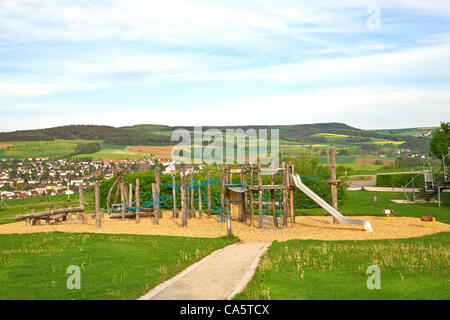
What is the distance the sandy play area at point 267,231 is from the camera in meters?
16.8

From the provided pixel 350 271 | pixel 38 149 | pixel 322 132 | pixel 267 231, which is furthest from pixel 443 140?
pixel 322 132

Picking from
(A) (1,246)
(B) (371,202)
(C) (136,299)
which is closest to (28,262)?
(A) (1,246)

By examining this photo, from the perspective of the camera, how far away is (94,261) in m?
11.6

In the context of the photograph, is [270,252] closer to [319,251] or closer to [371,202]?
[319,251]

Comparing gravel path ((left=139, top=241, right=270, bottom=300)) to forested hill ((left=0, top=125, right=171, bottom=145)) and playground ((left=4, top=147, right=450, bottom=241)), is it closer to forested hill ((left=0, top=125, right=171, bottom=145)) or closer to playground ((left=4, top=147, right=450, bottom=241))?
playground ((left=4, top=147, right=450, bottom=241))

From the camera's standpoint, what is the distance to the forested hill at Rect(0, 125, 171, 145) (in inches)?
3784

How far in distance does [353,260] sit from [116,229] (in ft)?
38.1

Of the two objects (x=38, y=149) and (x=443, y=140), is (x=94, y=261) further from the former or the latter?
(x=38, y=149)

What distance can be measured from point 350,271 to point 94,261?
6.84 meters

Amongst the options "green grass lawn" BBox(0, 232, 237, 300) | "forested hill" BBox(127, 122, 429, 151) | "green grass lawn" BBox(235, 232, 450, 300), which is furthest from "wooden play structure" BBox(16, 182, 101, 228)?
"forested hill" BBox(127, 122, 429, 151)

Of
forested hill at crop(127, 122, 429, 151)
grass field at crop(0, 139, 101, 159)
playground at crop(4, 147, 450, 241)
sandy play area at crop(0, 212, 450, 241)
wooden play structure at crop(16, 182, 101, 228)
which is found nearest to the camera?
sandy play area at crop(0, 212, 450, 241)

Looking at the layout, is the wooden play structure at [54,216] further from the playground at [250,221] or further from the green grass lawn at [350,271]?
the green grass lawn at [350,271]

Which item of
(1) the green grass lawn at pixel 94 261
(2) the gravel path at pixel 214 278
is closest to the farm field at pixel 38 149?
(1) the green grass lawn at pixel 94 261

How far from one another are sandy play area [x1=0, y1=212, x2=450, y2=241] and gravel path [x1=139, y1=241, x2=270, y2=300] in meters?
4.20
